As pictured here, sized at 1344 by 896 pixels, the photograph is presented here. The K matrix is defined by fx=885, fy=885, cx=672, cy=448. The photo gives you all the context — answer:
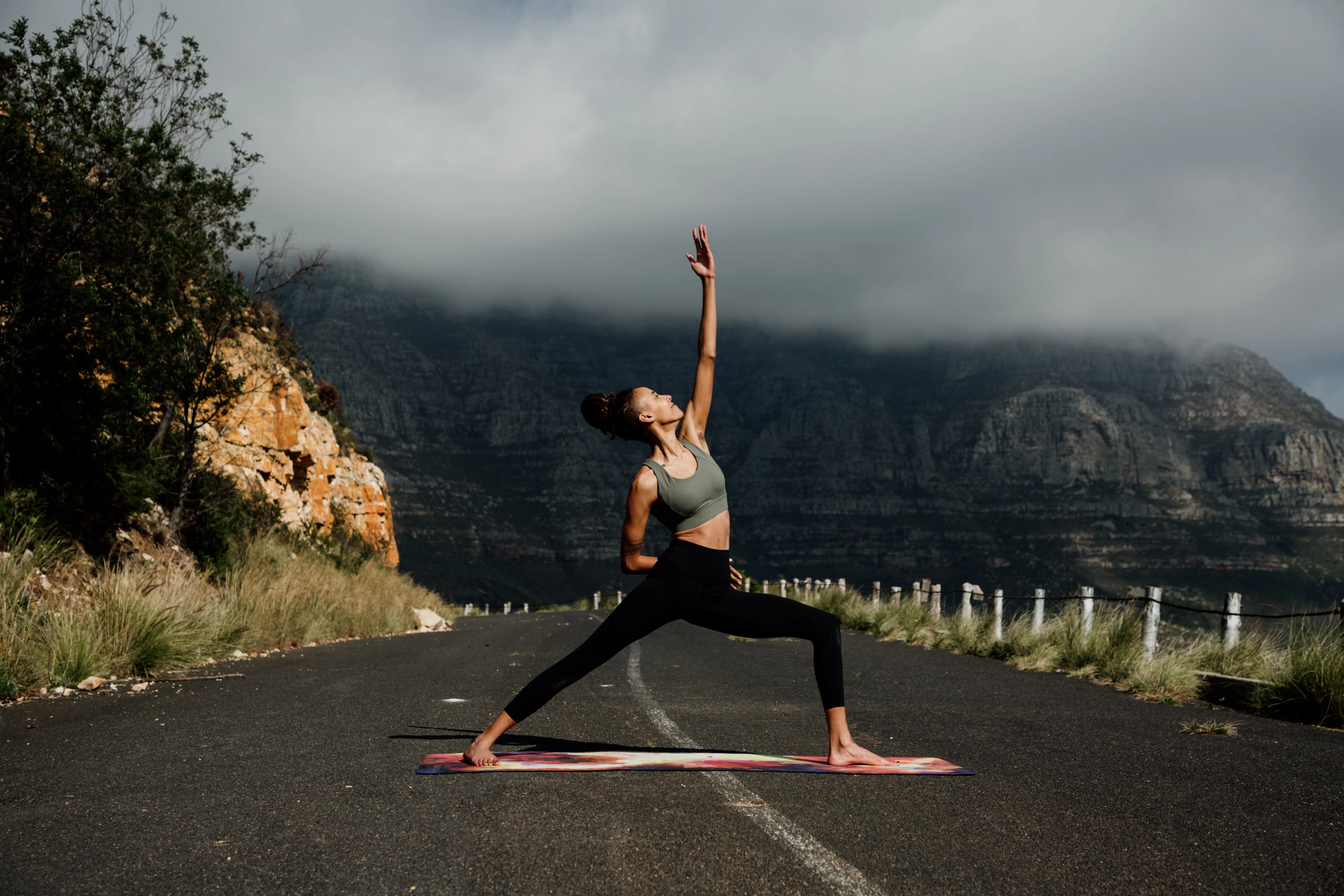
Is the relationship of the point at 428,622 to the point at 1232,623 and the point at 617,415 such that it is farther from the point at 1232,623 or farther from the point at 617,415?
the point at 617,415

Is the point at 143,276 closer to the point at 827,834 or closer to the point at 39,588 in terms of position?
the point at 39,588

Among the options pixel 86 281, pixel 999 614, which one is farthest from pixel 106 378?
pixel 999 614

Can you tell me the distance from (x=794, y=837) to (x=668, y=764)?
1345 mm

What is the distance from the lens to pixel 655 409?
14.8ft

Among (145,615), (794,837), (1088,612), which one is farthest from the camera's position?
(1088,612)

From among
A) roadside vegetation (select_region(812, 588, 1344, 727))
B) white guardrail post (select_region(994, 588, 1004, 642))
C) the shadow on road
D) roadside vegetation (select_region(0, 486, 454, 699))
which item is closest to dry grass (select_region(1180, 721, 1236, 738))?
roadside vegetation (select_region(812, 588, 1344, 727))

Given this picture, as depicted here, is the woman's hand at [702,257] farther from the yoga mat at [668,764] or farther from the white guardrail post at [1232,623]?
the white guardrail post at [1232,623]

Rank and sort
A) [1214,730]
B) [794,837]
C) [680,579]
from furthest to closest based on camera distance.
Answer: [1214,730]
[680,579]
[794,837]

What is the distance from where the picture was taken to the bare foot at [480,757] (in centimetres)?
457

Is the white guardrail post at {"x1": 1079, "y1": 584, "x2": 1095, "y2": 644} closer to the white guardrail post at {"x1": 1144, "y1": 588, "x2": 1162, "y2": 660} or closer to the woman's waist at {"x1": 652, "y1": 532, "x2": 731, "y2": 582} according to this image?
the white guardrail post at {"x1": 1144, "y1": 588, "x2": 1162, "y2": 660}

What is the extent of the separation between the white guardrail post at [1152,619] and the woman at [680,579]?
678 centimetres

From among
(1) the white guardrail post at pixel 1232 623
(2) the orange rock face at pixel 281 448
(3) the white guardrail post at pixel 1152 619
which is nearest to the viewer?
(1) the white guardrail post at pixel 1232 623

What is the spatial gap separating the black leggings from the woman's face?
63cm

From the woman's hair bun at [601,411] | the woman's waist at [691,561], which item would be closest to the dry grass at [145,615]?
the woman's hair bun at [601,411]
